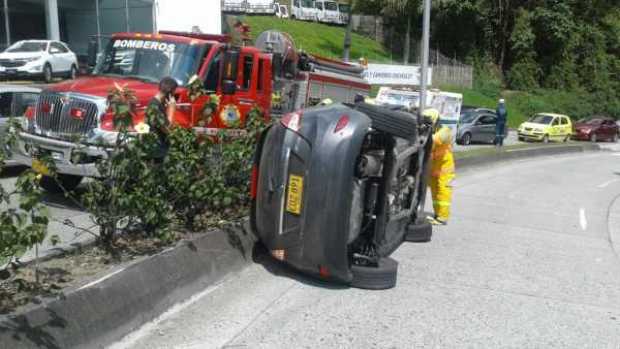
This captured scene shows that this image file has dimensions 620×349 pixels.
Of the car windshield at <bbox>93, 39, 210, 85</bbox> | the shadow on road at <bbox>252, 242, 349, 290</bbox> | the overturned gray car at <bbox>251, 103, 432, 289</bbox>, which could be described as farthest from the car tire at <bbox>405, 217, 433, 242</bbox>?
the car windshield at <bbox>93, 39, 210, 85</bbox>

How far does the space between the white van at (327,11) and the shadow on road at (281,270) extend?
54.7 m

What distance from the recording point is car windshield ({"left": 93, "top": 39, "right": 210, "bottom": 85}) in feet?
34.2

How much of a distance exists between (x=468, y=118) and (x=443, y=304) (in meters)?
25.4

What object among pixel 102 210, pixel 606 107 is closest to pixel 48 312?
pixel 102 210

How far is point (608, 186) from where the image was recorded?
18062mm

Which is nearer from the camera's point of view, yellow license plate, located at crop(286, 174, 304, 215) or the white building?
yellow license plate, located at crop(286, 174, 304, 215)

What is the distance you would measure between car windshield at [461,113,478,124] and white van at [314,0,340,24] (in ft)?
104

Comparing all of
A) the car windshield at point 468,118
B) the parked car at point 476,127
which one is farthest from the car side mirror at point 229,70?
the car windshield at point 468,118

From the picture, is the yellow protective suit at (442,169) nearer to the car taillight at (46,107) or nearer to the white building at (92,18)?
the car taillight at (46,107)

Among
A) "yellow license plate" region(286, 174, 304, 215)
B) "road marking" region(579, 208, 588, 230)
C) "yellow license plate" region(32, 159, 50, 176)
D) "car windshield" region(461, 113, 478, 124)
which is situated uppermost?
"yellow license plate" region(32, 159, 50, 176)

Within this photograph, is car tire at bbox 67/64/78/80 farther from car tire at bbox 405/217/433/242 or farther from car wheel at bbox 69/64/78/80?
car tire at bbox 405/217/433/242

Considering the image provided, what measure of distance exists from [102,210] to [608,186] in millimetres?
15655

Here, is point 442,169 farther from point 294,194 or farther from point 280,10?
point 280,10

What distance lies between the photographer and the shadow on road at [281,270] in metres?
6.43
